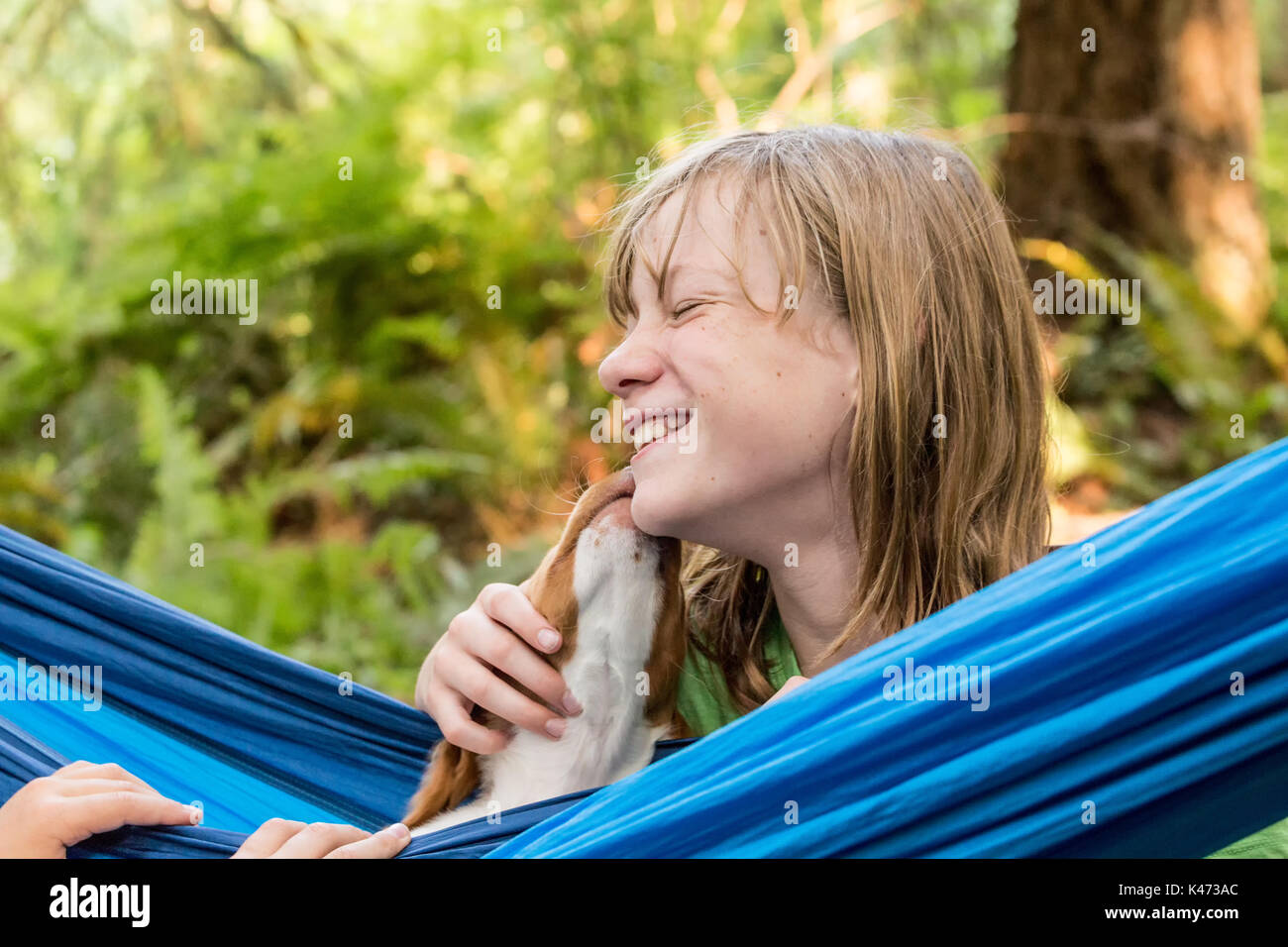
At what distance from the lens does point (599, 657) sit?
119 centimetres

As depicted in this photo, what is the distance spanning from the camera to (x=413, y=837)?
48.3 inches

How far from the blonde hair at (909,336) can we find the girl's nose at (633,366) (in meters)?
0.08

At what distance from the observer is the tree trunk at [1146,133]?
4.61 metres

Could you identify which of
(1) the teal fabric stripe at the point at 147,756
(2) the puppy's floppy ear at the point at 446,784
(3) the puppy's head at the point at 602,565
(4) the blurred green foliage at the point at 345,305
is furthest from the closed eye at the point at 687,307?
(4) the blurred green foliage at the point at 345,305

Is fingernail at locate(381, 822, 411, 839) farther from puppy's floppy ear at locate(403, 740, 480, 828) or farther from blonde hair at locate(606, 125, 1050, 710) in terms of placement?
blonde hair at locate(606, 125, 1050, 710)

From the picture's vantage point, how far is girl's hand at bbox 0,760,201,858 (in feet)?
3.78

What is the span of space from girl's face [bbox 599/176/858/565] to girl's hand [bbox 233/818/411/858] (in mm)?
424

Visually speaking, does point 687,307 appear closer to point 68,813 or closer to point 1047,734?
point 1047,734

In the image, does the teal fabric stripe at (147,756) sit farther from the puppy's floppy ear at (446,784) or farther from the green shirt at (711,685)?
the green shirt at (711,685)

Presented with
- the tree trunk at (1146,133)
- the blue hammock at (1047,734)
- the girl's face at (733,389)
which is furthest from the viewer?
the tree trunk at (1146,133)
